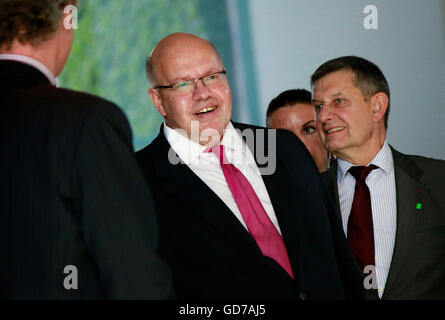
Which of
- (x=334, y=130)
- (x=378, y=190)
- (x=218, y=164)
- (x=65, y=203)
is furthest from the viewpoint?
(x=334, y=130)

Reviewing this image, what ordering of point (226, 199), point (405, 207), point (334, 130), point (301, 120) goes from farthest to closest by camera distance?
point (301, 120) < point (334, 130) < point (405, 207) < point (226, 199)

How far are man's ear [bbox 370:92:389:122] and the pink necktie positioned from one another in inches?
32.4

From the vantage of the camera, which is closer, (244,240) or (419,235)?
(244,240)

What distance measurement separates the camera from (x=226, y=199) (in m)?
1.95

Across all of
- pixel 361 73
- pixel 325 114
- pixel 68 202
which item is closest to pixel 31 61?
pixel 68 202

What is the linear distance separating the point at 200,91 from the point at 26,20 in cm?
91

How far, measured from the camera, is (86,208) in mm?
1208

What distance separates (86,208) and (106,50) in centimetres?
419

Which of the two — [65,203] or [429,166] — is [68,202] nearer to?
[65,203]

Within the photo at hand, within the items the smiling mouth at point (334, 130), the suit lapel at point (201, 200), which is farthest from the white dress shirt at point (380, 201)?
the suit lapel at point (201, 200)

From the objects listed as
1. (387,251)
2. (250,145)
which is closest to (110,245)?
(250,145)

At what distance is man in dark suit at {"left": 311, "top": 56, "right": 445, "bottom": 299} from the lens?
2.08 metres

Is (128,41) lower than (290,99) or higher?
higher

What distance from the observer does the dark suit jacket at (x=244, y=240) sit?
178 cm
